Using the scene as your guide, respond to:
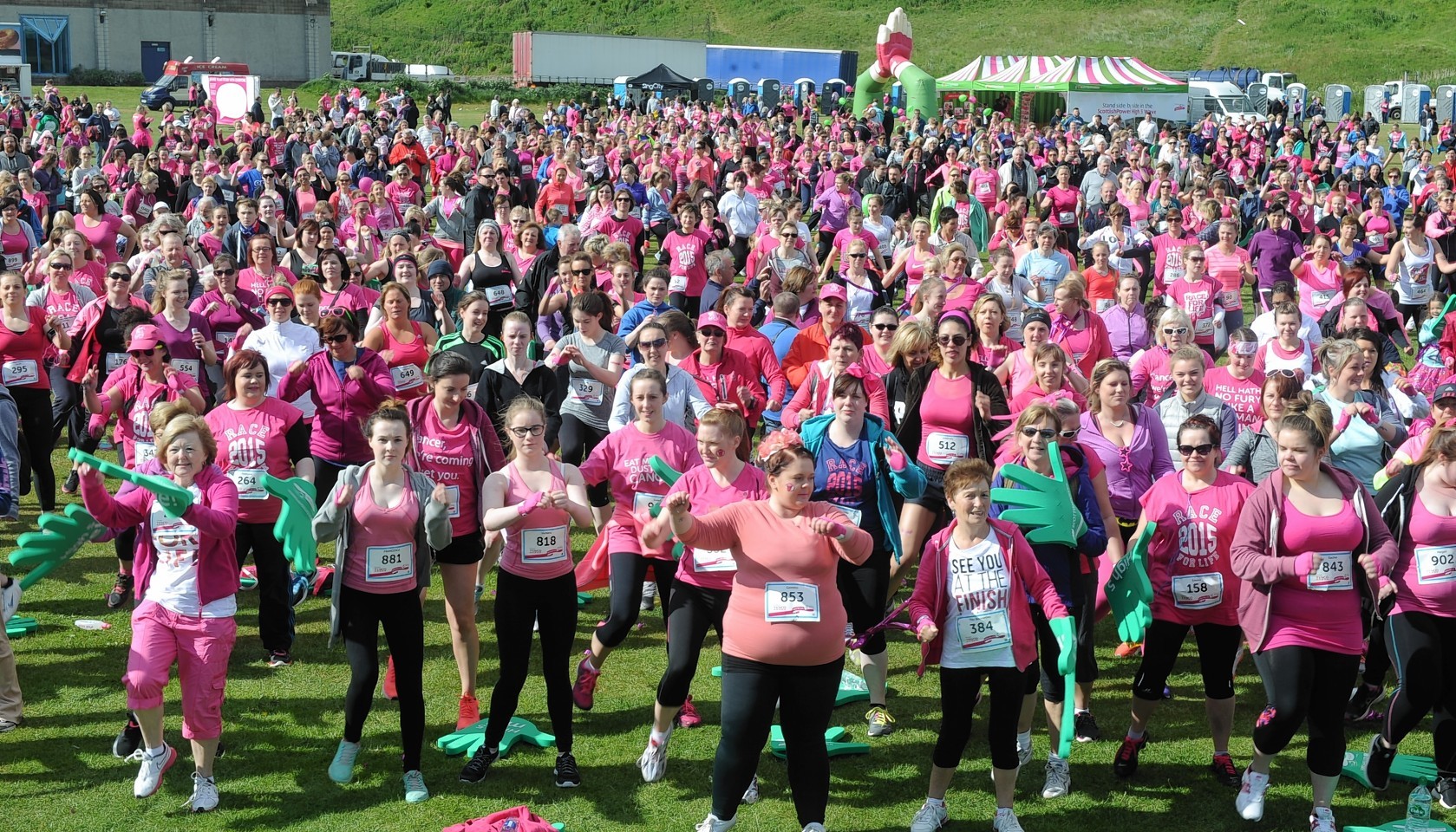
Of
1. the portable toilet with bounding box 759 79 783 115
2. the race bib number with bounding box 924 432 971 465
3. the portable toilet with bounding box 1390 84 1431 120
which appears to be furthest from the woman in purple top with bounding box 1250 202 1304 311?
the portable toilet with bounding box 1390 84 1431 120

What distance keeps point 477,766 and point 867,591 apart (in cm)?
176

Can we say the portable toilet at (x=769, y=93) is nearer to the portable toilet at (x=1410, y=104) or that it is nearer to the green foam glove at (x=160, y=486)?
the portable toilet at (x=1410, y=104)

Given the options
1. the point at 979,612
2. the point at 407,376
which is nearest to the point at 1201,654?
the point at 979,612

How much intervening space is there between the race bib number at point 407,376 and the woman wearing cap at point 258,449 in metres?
1.26

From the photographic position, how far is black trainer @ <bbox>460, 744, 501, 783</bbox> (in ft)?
19.0

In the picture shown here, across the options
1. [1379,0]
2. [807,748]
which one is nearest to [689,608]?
[807,748]

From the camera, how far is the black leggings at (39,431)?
858 cm

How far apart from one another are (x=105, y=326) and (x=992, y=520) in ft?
19.1

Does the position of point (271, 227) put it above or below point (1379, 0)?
below

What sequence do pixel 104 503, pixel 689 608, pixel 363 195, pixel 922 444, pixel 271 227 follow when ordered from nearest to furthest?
1. pixel 104 503
2. pixel 689 608
3. pixel 922 444
4. pixel 271 227
5. pixel 363 195

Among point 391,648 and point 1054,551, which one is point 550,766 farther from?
point 1054,551

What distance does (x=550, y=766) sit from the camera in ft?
19.7

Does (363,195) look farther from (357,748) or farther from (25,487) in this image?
(357,748)

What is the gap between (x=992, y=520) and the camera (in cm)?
532
